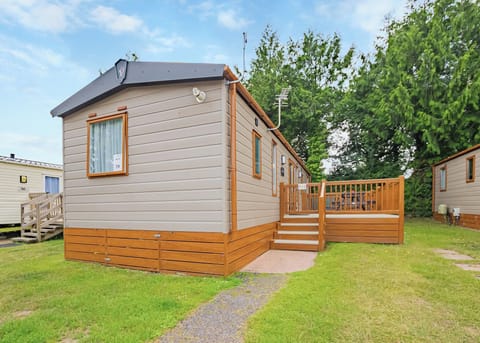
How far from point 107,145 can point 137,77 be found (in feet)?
4.44

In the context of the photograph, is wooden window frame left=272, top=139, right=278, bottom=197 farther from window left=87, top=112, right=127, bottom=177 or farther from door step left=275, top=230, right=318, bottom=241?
window left=87, top=112, right=127, bottom=177

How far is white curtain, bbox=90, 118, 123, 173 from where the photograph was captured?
4.64m

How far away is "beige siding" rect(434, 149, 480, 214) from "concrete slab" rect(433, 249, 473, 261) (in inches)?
200

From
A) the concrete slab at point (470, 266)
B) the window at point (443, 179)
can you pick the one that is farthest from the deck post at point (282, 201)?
the window at point (443, 179)

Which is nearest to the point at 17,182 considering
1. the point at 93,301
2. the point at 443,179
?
the point at 93,301

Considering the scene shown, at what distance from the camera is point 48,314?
2.65 metres

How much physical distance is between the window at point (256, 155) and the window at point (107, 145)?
7.56 ft

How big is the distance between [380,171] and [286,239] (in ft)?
38.7

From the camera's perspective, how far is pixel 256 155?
Answer: 5.39 m

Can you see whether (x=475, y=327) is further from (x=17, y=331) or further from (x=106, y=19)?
(x=106, y=19)

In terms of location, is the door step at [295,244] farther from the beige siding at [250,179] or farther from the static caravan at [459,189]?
the static caravan at [459,189]

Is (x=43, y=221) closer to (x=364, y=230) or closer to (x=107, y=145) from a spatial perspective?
(x=107, y=145)

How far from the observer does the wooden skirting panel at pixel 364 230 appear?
6.19m

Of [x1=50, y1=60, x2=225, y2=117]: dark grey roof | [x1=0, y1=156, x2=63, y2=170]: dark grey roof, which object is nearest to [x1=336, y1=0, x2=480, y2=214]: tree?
[x1=50, y1=60, x2=225, y2=117]: dark grey roof
